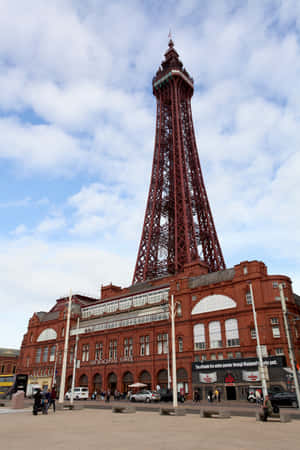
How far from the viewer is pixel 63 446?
11.3m

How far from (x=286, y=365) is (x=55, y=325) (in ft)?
165

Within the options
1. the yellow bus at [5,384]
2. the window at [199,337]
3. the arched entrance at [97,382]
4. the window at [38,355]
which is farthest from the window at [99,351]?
the window at [199,337]

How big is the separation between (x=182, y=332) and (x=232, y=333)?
8.38m

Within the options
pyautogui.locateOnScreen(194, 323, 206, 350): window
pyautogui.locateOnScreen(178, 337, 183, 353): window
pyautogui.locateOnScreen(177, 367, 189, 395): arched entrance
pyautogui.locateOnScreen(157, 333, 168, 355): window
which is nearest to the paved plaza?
pyautogui.locateOnScreen(194, 323, 206, 350): window

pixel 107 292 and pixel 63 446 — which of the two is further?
pixel 107 292

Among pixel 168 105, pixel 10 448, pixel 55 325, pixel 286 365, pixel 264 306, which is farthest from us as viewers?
pixel 168 105

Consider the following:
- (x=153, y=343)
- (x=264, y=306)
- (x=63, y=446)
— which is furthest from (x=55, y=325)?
(x=63, y=446)

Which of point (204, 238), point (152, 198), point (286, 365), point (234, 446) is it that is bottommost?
point (234, 446)

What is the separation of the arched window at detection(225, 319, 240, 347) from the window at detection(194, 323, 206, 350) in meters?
4.01

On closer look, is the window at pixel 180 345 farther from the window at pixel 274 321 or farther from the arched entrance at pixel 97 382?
the arched entrance at pixel 97 382

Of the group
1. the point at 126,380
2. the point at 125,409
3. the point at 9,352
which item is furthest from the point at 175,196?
the point at 9,352

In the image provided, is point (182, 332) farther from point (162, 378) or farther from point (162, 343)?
point (162, 378)

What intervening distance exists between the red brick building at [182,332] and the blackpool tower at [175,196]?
11845 millimetres

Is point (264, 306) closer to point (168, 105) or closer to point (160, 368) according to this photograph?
point (160, 368)
